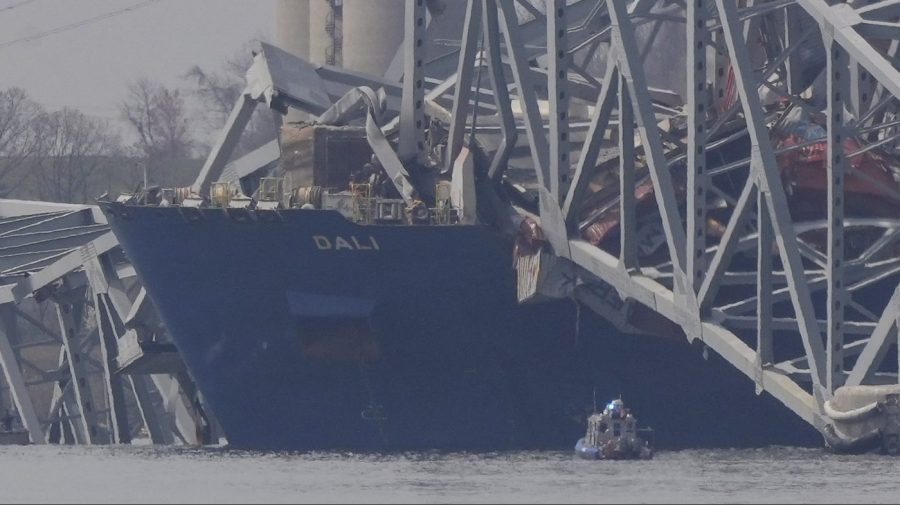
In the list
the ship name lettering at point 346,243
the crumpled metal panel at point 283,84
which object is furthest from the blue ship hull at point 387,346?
the crumpled metal panel at point 283,84

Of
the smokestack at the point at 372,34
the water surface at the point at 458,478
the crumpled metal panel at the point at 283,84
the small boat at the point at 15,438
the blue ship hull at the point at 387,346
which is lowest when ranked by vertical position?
the small boat at the point at 15,438

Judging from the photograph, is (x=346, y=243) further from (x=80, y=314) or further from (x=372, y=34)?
(x=372, y=34)

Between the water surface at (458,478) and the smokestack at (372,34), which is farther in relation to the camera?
the smokestack at (372,34)

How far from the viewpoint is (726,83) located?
2852 inches

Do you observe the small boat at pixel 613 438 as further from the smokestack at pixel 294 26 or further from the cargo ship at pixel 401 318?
the smokestack at pixel 294 26

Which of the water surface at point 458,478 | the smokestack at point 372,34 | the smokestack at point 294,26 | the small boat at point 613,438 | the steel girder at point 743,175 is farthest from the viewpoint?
the smokestack at point 294,26

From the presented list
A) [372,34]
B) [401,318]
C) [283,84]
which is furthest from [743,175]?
[372,34]

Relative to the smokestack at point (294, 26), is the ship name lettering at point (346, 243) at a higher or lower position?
lower

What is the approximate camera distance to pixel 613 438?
217 ft

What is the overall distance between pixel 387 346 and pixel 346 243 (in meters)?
3.08

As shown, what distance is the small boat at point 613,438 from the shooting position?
65812 millimetres

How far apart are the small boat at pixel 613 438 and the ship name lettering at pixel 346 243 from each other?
742cm

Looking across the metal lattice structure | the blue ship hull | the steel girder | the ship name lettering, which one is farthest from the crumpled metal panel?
the metal lattice structure

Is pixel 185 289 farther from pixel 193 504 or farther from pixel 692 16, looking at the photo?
pixel 193 504
